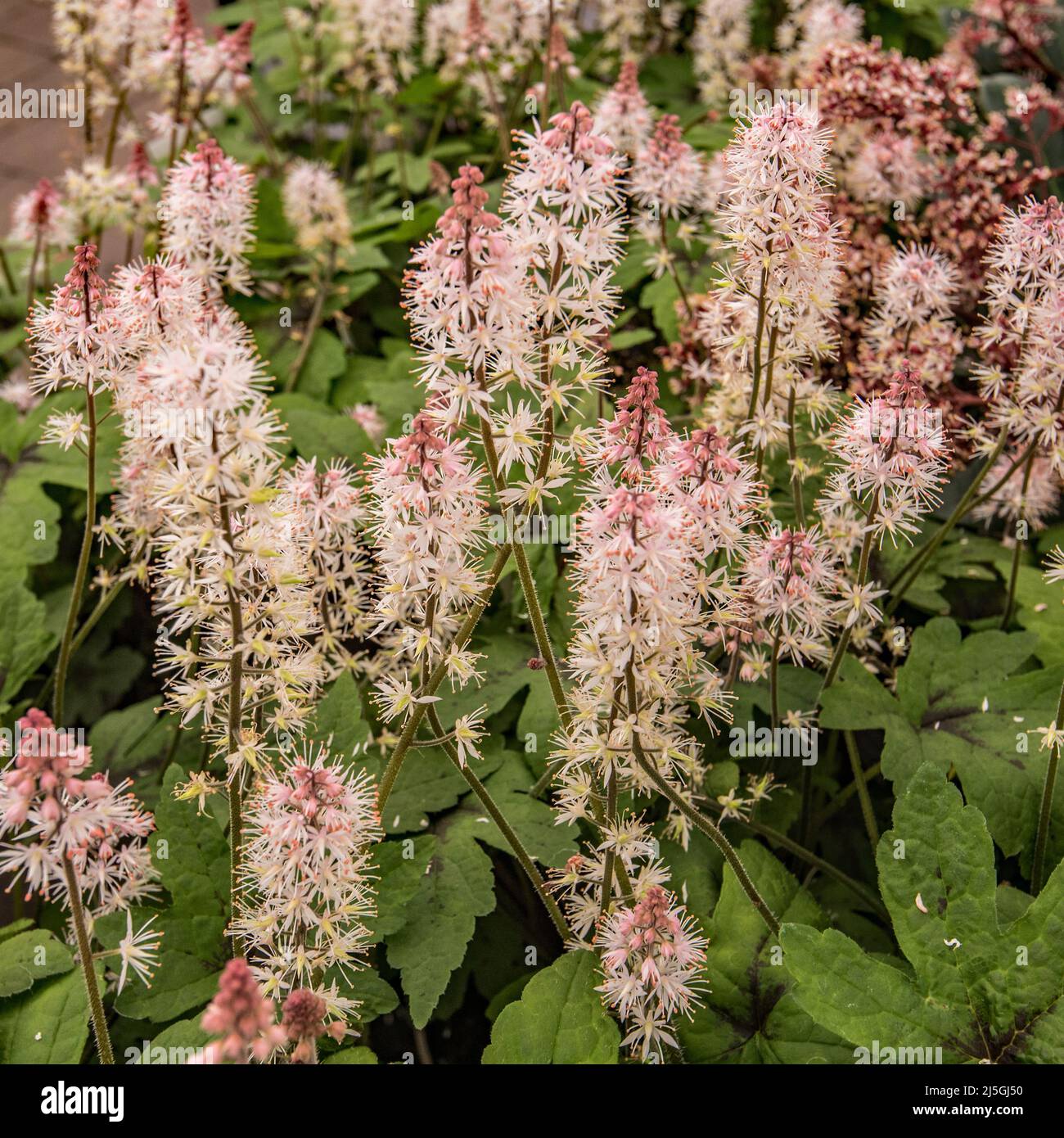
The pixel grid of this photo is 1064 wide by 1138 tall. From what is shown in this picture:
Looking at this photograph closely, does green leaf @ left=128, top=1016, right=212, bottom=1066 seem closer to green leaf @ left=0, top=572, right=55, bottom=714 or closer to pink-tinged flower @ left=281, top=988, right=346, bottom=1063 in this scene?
pink-tinged flower @ left=281, top=988, right=346, bottom=1063

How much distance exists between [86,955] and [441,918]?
0.49 meters

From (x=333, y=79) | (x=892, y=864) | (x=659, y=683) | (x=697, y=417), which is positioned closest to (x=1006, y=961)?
(x=892, y=864)

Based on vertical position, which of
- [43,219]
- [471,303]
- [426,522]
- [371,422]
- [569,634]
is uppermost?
[471,303]

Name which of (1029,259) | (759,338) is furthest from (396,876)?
(1029,259)

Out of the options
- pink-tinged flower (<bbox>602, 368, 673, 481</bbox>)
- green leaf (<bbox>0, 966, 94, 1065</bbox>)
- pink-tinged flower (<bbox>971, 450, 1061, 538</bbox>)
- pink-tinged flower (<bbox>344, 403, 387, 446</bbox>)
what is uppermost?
pink-tinged flower (<bbox>602, 368, 673, 481</bbox>)

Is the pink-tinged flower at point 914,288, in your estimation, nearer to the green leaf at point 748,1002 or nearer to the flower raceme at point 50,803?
the green leaf at point 748,1002

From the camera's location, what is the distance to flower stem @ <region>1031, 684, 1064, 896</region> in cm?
151

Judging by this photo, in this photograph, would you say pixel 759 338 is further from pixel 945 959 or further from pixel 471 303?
pixel 945 959

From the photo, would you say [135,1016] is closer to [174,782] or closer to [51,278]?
[174,782]

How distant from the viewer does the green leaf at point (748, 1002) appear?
144 cm

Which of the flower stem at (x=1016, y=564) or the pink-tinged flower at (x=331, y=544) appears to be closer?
the pink-tinged flower at (x=331, y=544)

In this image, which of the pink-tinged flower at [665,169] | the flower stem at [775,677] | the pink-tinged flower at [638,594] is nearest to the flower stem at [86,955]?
the pink-tinged flower at [638,594]

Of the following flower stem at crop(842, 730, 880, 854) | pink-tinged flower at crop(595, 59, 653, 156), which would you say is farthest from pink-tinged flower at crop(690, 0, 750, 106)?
flower stem at crop(842, 730, 880, 854)

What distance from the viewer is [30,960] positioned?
4.92 ft
